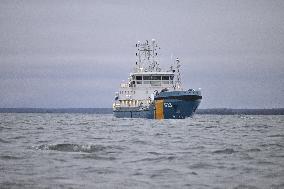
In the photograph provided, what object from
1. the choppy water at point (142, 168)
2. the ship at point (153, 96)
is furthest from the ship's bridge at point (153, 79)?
the choppy water at point (142, 168)

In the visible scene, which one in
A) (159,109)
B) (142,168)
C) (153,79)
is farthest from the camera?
(153,79)

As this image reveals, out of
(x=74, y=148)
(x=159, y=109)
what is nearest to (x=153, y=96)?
(x=159, y=109)

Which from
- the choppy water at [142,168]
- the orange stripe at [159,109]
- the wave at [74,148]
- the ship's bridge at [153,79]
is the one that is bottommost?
the choppy water at [142,168]

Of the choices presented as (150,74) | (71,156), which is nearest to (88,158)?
(71,156)

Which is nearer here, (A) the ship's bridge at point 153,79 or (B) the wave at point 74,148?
(B) the wave at point 74,148

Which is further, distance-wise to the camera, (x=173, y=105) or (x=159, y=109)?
(x=159, y=109)

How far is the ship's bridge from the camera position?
80.8 meters

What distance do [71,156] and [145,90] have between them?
62706 millimetres

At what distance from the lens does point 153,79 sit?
8144 cm

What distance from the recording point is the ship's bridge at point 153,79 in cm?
8081

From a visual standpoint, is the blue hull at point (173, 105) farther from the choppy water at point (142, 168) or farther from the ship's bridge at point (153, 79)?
the choppy water at point (142, 168)

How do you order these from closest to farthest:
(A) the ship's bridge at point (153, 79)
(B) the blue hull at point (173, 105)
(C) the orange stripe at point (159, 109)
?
1. (B) the blue hull at point (173, 105)
2. (C) the orange stripe at point (159, 109)
3. (A) the ship's bridge at point (153, 79)

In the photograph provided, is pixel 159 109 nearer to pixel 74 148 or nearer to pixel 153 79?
pixel 153 79

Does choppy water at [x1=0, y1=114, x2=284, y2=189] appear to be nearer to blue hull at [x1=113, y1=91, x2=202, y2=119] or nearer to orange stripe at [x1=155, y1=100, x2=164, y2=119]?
→ blue hull at [x1=113, y1=91, x2=202, y2=119]
